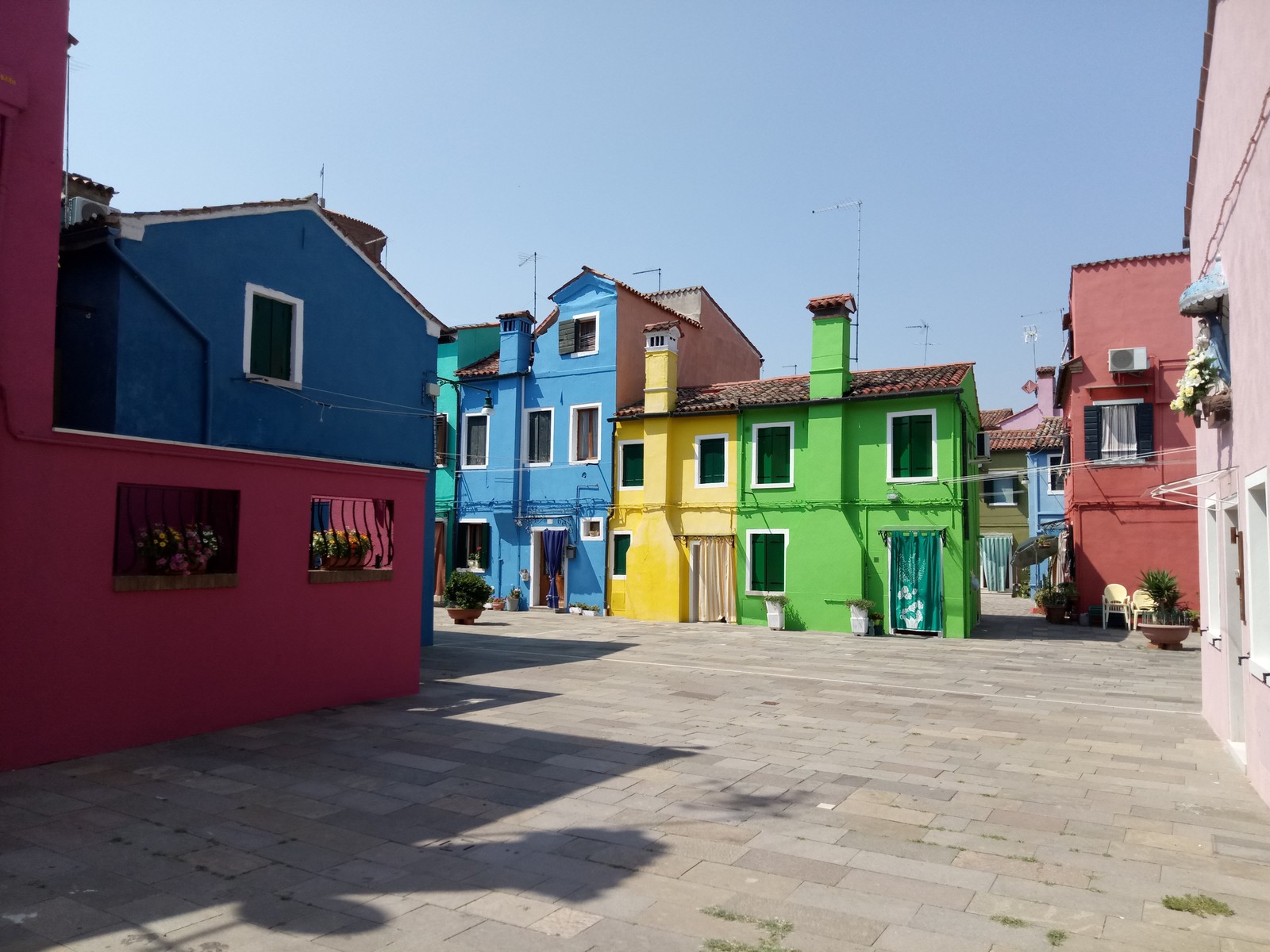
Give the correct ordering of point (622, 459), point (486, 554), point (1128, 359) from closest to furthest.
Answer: point (1128, 359), point (622, 459), point (486, 554)

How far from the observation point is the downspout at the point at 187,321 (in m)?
11.5

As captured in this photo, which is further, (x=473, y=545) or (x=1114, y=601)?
(x=473, y=545)

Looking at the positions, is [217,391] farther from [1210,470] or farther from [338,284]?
[1210,470]

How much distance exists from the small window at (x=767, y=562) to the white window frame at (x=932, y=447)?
10.5 ft

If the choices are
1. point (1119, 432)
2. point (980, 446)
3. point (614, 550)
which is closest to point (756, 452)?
point (614, 550)

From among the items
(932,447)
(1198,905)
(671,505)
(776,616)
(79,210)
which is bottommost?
(776,616)

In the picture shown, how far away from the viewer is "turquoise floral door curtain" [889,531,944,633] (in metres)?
20.2

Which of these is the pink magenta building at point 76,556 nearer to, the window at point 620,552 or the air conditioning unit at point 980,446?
the window at point 620,552

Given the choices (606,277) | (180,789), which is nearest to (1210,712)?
(180,789)

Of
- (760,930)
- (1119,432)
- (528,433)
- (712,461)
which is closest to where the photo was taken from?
(760,930)

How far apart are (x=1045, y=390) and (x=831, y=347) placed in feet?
71.0

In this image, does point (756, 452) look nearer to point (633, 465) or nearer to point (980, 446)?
point (633, 465)

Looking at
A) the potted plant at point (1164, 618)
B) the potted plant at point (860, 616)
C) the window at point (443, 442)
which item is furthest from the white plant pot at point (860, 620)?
the window at point (443, 442)

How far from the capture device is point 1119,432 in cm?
2164
